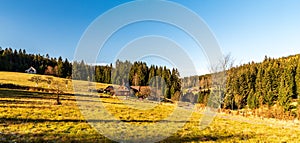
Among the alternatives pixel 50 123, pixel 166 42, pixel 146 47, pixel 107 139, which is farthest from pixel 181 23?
pixel 50 123

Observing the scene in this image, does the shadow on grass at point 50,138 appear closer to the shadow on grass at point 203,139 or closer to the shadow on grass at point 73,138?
the shadow on grass at point 73,138

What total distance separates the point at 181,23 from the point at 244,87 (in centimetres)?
5501

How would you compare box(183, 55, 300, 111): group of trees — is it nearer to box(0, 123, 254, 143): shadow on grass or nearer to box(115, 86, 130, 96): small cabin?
box(115, 86, 130, 96): small cabin

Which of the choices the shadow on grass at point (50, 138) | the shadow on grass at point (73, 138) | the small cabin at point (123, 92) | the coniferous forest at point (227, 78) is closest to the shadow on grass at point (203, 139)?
the shadow on grass at point (73, 138)

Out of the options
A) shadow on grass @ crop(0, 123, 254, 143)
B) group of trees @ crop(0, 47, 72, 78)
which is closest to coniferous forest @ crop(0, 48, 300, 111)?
group of trees @ crop(0, 47, 72, 78)

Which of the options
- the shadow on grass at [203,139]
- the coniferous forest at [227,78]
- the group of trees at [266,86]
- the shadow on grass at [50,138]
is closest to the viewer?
the shadow on grass at [50,138]

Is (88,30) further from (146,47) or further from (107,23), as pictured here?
(146,47)

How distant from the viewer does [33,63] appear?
77.6m

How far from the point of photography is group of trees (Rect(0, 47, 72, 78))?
2712 inches

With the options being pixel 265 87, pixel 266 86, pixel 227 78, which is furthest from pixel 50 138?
pixel 265 87

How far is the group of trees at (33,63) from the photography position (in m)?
68.9

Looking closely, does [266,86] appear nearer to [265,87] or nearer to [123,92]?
[265,87]

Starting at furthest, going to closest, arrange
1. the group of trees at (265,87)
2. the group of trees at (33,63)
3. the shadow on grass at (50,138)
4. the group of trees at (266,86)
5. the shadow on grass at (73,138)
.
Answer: the group of trees at (33,63)
the group of trees at (266,86)
the group of trees at (265,87)
the shadow on grass at (73,138)
the shadow on grass at (50,138)

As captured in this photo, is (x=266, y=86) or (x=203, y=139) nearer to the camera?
(x=203, y=139)
